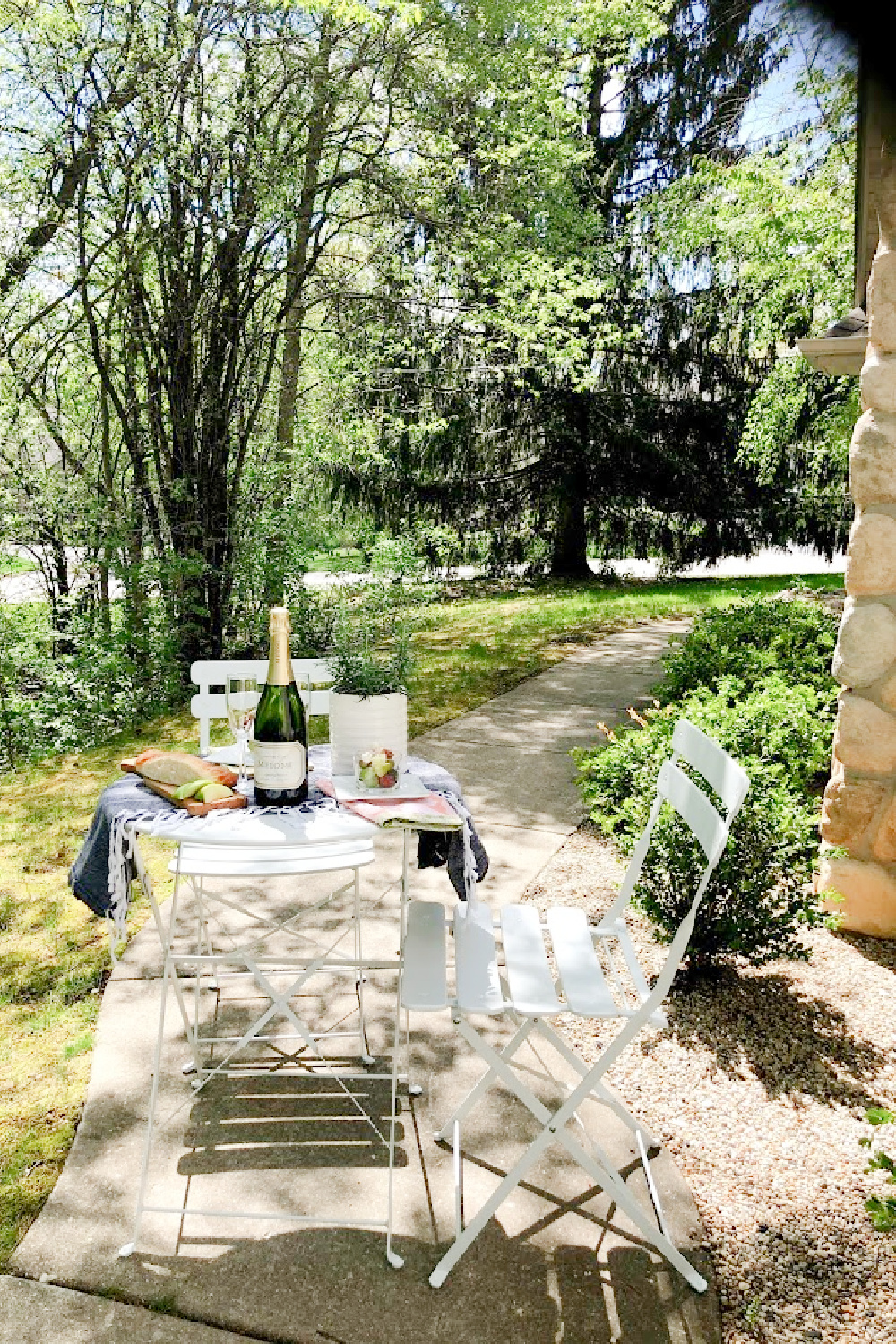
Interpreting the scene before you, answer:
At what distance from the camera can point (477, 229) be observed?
9758 mm

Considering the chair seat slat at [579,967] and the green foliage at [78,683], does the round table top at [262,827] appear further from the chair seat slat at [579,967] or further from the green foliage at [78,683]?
the green foliage at [78,683]

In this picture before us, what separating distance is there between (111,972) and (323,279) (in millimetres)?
7147

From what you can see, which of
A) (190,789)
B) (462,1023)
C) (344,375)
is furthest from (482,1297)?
(344,375)

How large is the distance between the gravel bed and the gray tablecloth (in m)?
0.82

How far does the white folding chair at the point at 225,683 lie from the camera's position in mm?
2965

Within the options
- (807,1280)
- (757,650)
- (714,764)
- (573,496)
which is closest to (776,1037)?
(807,1280)

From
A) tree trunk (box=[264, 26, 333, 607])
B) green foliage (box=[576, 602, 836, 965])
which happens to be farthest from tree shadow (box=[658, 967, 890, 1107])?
tree trunk (box=[264, 26, 333, 607])

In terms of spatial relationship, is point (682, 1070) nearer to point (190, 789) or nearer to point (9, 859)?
point (190, 789)

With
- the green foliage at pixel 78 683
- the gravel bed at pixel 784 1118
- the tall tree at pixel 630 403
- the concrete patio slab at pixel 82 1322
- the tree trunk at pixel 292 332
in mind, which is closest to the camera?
the concrete patio slab at pixel 82 1322

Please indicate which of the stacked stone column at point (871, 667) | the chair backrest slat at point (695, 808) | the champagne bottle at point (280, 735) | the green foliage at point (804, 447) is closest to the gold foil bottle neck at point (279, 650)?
the champagne bottle at point (280, 735)

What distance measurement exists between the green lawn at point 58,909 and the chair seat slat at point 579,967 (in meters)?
1.26

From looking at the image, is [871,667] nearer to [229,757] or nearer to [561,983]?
[561,983]

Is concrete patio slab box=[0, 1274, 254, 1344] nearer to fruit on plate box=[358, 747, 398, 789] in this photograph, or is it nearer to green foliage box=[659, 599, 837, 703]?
fruit on plate box=[358, 747, 398, 789]

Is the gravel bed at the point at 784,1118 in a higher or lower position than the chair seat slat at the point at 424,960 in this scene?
lower
